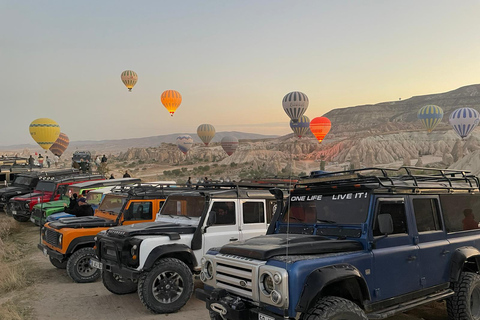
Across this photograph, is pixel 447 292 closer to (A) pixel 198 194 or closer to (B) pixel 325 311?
(B) pixel 325 311

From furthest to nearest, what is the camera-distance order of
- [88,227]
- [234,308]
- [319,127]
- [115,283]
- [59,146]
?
[59,146] → [319,127] → [88,227] → [115,283] → [234,308]

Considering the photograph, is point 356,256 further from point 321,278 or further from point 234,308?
point 234,308

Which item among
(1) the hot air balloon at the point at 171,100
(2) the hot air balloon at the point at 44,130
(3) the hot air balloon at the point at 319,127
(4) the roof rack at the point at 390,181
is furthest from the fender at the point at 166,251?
(3) the hot air balloon at the point at 319,127

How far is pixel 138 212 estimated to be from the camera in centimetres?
948

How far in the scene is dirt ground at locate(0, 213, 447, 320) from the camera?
674 centimetres

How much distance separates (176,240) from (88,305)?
2078 mm

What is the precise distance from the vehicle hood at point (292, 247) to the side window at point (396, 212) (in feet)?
1.89

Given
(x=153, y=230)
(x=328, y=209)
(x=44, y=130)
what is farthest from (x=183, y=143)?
(x=328, y=209)

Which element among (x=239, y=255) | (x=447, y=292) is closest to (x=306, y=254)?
(x=239, y=255)

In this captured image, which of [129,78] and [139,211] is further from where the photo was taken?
[129,78]

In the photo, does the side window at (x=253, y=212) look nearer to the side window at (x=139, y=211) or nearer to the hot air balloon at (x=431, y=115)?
the side window at (x=139, y=211)

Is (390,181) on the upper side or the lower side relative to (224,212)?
upper

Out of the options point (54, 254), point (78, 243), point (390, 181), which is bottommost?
point (54, 254)

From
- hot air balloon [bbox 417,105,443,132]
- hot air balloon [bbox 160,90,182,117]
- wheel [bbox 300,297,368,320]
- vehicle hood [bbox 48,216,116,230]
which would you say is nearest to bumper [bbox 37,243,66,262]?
vehicle hood [bbox 48,216,116,230]
